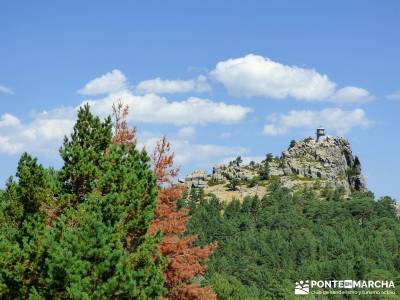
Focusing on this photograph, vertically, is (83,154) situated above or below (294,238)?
below

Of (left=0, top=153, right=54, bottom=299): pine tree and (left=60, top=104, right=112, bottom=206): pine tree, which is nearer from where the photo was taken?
(left=0, top=153, right=54, bottom=299): pine tree

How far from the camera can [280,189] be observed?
7421 inches

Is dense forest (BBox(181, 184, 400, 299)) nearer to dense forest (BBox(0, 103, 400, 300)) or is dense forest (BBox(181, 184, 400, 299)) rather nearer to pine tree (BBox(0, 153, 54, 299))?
dense forest (BBox(0, 103, 400, 300))

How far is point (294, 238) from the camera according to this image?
145125 mm

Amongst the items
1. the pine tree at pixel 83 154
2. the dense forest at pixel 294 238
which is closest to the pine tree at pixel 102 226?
the pine tree at pixel 83 154

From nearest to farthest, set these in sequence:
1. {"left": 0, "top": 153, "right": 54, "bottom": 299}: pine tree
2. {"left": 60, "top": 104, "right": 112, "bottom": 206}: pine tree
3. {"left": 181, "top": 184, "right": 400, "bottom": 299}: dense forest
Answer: {"left": 0, "top": 153, "right": 54, "bottom": 299}: pine tree
{"left": 60, "top": 104, "right": 112, "bottom": 206}: pine tree
{"left": 181, "top": 184, "right": 400, "bottom": 299}: dense forest

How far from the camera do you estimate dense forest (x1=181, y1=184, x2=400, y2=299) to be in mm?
126000

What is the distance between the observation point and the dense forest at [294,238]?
126 meters

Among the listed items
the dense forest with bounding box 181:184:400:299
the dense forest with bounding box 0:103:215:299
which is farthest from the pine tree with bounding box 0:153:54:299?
the dense forest with bounding box 181:184:400:299

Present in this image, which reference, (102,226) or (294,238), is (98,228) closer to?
(102,226)

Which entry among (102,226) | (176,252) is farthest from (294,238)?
(102,226)

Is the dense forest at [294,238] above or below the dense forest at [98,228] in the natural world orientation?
above

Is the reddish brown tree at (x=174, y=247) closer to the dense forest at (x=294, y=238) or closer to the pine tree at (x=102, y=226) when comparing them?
the pine tree at (x=102, y=226)

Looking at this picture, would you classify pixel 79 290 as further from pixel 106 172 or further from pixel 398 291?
pixel 398 291
